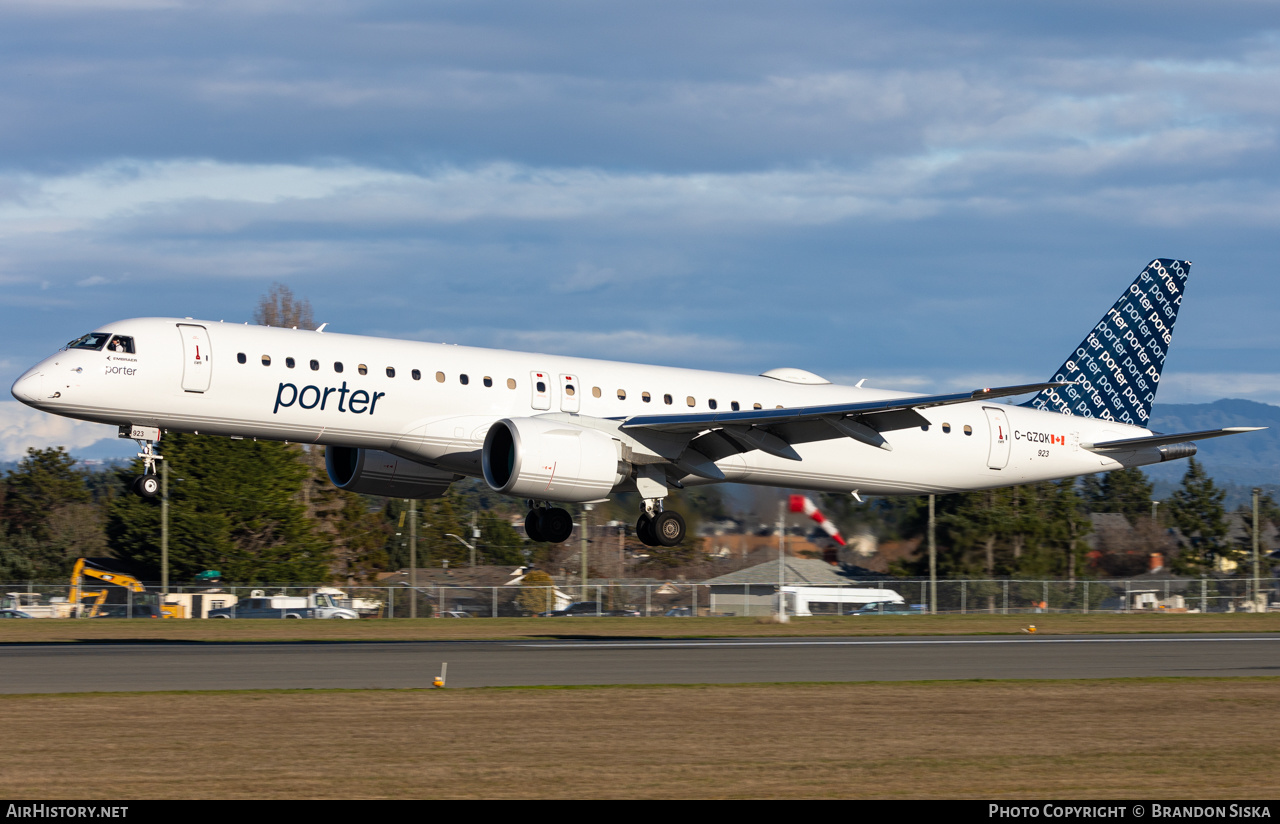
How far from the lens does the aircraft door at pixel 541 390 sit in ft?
111

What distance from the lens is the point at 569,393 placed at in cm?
3428

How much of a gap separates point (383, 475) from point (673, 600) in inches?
1153

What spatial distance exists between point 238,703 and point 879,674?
13.1m

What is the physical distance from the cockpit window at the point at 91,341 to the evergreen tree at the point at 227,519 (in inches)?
2406

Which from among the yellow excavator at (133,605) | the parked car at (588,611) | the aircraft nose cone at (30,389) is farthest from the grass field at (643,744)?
the yellow excavator at (133,605)

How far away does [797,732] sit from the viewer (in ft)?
62.6

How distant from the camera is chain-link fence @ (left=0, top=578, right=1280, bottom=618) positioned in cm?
5903

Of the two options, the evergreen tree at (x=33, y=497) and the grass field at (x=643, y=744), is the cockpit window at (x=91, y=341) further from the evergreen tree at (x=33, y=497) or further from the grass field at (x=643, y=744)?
the evergreen tree at (x=33, y=497)

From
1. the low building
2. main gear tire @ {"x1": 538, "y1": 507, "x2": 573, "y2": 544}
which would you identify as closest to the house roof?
the low building

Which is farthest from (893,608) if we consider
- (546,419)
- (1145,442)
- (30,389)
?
(30,389)

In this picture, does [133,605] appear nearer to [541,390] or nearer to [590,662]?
[541,390]

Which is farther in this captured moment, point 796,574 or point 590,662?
point 796,574

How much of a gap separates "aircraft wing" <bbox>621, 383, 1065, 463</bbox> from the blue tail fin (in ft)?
32.6
